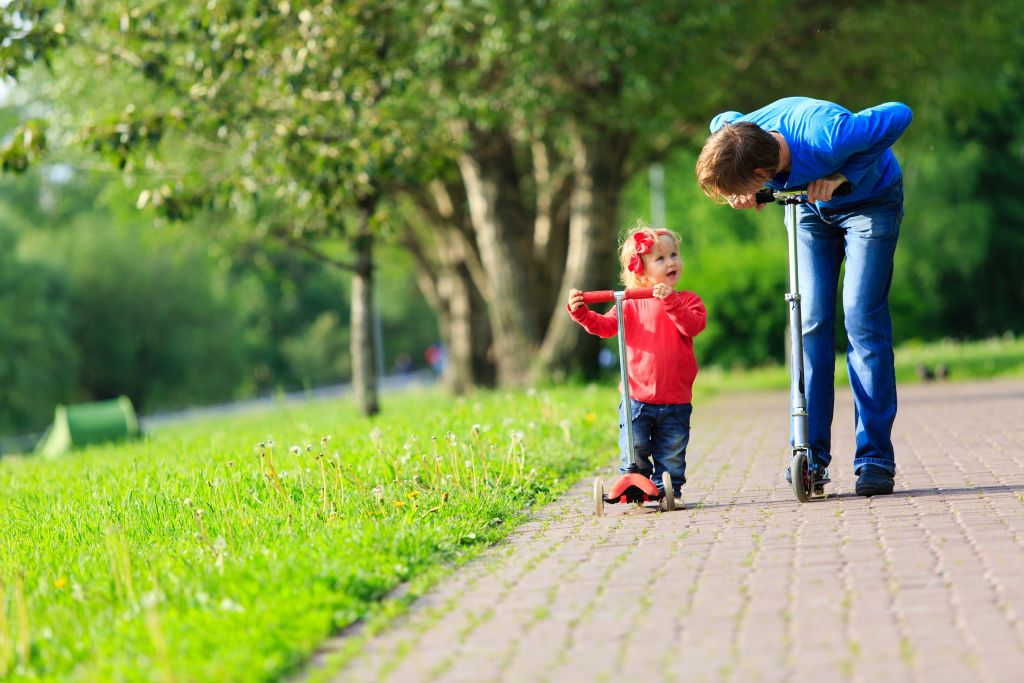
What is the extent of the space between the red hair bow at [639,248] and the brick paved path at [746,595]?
3.60ft

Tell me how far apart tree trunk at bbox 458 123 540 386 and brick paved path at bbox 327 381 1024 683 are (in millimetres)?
11216

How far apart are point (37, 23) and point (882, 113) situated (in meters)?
8.22

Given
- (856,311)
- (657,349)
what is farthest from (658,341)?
(856,311)

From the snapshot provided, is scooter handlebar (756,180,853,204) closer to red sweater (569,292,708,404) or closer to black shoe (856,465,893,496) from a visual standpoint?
red sweater (569,292,708,404)

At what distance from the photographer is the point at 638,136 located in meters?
18.1

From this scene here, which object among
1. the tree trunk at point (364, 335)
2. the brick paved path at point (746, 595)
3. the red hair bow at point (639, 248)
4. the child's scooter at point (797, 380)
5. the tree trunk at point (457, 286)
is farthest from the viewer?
the tree trunk at point (457, 286)

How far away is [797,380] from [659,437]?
2.20ft

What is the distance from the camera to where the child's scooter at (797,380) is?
19.3ft

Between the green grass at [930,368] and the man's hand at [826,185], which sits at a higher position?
the man's hand at [826,185]

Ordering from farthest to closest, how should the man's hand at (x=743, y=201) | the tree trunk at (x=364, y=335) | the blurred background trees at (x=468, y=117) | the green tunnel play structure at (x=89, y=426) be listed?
the green tunnel play structure at (x=89, y=426), the tree trunk at (x=364, y=335), the blurred background trees at (x=468, y=117), the man's hand at (x=743, y=201)

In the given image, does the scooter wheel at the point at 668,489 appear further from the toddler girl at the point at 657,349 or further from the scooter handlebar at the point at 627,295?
the scooter handlebar at the point at 627,295

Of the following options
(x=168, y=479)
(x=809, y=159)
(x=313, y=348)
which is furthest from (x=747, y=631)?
(x=313, y=348)

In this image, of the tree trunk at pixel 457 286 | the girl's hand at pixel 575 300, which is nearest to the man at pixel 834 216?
the girl's hand at pixel 575 300

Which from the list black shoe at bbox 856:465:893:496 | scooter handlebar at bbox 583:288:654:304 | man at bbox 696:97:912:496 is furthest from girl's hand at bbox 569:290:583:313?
black shoe at bbox 856:465:893:496
